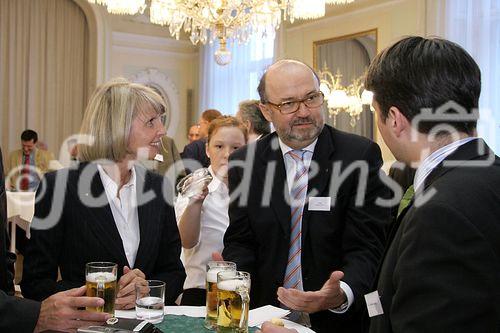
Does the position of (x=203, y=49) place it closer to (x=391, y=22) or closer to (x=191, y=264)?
(x=391, y=22)

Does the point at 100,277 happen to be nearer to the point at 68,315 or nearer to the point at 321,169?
the point at 68,315

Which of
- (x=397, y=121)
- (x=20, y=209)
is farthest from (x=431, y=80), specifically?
(x=20, y=209)

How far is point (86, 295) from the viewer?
173 centimetres

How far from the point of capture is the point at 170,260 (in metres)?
2.30

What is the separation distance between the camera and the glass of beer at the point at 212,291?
1740 mm

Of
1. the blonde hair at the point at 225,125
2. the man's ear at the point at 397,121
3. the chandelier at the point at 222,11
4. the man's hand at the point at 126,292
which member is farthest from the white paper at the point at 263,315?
the chandelier at the point at 222,11

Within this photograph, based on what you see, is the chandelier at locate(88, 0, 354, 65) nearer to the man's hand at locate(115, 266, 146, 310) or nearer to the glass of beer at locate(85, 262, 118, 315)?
the man's hand at locate(115, 266, 146, 310)

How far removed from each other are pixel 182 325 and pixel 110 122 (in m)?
0.87

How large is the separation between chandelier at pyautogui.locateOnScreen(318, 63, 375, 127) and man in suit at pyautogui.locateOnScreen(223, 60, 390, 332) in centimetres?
471

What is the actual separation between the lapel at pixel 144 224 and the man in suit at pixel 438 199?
3.56 feet

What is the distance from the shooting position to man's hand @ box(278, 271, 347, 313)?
1.84 m

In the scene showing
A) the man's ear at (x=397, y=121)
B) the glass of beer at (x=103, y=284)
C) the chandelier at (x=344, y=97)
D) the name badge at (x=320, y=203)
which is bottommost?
the glass of beer at (x=103, y=284)

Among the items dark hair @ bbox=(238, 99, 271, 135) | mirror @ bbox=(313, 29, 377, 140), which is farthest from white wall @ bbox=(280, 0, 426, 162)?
dark hair @ bbox=(238, 99, 271, 135)

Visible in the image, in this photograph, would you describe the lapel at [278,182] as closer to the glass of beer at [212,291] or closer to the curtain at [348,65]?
the glass of beer at [212,291]
